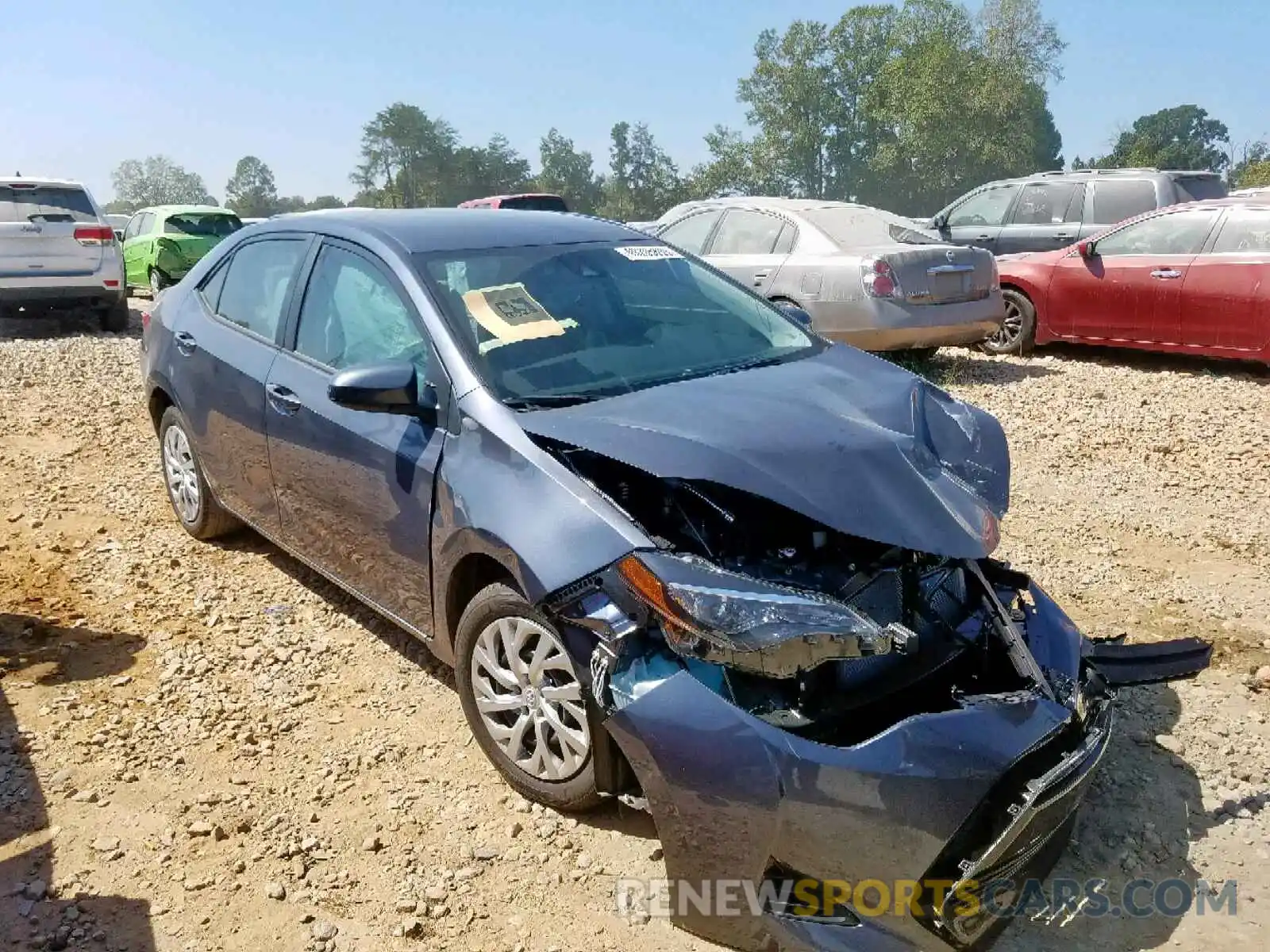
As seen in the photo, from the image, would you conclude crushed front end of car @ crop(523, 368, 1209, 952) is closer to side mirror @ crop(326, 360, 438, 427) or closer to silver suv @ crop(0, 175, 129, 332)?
side mirror @ crop(326, 360, 438, 427)

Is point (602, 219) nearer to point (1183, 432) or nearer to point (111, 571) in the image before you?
point (111, 571)

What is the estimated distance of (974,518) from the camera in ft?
8.80

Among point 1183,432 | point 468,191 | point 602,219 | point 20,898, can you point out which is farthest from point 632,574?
point 468,191

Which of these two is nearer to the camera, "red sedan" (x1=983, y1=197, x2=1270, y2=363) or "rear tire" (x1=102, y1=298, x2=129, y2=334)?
"red sedan" (x1=983, y1=197, x2=1270, y2=363)

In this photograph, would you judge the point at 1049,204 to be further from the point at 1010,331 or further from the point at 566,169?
the point at 566,169

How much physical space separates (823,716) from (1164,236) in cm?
805

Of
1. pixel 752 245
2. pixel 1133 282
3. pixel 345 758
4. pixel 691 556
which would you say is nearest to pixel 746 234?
pixel 752 245

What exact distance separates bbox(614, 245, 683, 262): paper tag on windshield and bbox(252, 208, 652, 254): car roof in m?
0.07

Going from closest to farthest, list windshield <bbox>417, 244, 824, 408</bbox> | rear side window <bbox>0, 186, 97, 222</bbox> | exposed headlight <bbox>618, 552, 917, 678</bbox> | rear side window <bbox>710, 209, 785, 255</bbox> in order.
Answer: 1. exposed headlight <bbox>618, 552, 917, 678</bbox>
2. windshield <bbox>417, 244, 824, 408</bbox>
3. rear side window <bbox>710, 209, 785, 255</bbox>
4. rear side window <bbox>0, 186, 97, 222</bbox>

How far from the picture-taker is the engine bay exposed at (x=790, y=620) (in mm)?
2332

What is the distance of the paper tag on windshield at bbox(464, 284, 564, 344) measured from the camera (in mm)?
3271

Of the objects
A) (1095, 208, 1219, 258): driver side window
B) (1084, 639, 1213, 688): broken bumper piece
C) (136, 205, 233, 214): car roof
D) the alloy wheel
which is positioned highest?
(136, 205, 233, 214): car roof

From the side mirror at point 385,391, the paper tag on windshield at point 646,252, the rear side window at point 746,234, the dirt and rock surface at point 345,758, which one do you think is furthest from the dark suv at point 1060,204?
the side mirror at point 385,391

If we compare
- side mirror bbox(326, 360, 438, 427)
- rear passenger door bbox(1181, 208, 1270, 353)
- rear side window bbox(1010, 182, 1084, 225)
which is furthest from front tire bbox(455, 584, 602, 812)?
rear side window bbox(1010, 182, 1084, 225)
